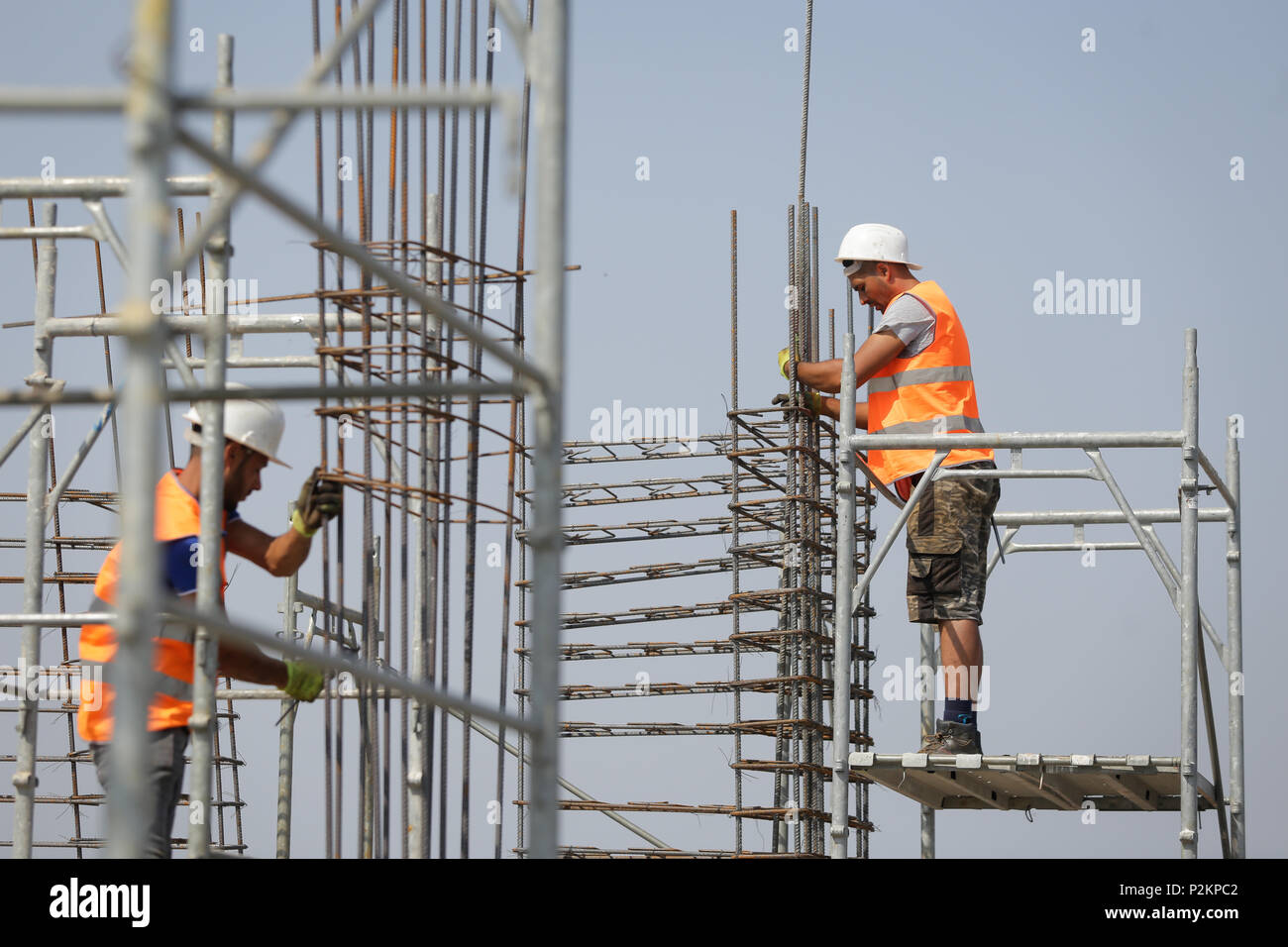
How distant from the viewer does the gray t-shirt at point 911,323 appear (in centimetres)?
990

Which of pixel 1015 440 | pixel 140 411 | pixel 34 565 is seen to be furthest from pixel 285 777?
pixel 140 411

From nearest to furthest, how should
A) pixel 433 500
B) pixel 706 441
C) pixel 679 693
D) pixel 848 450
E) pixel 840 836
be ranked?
pixel 433 500, pixel 840 836, pixel 848 450, pixel 679 693, pixel 706 441

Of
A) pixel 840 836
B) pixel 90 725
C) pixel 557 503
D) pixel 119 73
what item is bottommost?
pixel 840 836

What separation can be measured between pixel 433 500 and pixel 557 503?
409 centimetres

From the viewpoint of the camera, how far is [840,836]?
8852 millimetres

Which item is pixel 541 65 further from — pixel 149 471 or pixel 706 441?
pixel 706 441

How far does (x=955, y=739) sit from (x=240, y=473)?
4.16 m

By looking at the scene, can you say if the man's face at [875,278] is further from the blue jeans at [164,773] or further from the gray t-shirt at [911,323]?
the blue jeans at [164,773]

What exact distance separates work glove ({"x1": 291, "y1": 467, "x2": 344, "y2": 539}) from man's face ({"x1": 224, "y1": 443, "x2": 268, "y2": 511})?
1.17 ft

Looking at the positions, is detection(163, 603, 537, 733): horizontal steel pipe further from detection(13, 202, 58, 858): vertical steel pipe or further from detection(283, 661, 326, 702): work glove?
detection(13, 202, 58, 858): vertical steel pipe

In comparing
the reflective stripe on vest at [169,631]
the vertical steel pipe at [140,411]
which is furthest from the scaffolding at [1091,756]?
the vertical steel pipe at [140,411]

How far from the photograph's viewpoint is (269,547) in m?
7.77
